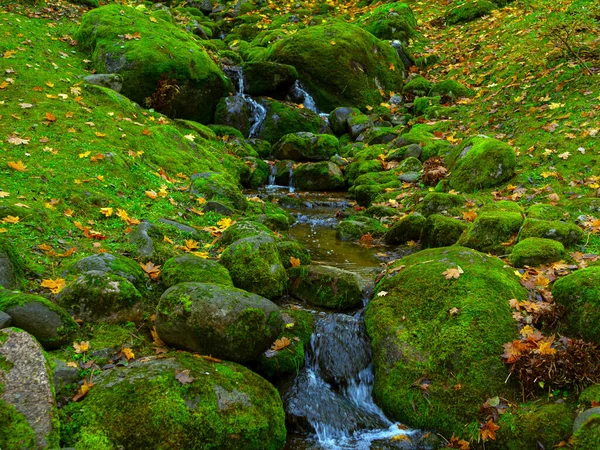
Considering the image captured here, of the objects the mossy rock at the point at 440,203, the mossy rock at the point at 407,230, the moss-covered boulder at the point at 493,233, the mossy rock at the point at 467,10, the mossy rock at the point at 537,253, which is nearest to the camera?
the mossy rock at the point at 537,253

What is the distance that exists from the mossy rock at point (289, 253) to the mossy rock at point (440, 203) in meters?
2.90

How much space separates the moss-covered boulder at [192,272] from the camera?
16.2 feet

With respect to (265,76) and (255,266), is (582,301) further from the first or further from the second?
(265,76)

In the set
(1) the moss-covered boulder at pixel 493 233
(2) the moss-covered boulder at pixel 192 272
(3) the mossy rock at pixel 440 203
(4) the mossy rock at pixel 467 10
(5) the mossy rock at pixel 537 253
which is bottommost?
(3) the mossy rock at pixel 440 203

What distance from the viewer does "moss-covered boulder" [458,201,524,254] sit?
6305 millimetres

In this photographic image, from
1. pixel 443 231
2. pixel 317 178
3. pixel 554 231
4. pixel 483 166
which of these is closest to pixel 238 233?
pixel 443 231

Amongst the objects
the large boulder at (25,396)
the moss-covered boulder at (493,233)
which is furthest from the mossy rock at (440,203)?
the large boulder at (25,396)

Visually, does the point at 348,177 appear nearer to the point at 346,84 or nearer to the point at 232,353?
the point at 346,84

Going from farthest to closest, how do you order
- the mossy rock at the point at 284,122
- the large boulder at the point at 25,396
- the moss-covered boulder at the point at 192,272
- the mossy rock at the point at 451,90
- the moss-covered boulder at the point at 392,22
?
the moss-covered boulder at the point at 392,22 → the mossy rock at the point at 284,122 → the mossy rock at the point at 451,90 → the moss-covered boulder at the point at 192,272 → the large boulder at the point at 25,396

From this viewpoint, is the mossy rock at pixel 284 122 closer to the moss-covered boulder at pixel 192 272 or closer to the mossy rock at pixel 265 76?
the mossy rock at pixel 265 76

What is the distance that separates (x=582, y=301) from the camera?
4.40 m

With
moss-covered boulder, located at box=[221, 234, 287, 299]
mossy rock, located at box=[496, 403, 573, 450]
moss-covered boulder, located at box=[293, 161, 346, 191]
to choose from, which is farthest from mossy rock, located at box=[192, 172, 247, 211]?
mossy rock, located at box=[496, 403, 573, 450]

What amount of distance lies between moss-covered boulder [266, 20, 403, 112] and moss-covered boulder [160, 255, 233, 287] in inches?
454

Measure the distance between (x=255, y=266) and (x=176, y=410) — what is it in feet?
6.90
